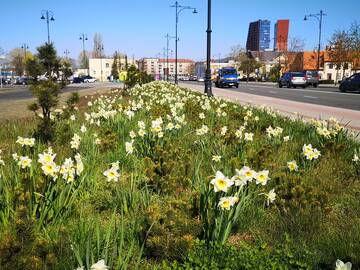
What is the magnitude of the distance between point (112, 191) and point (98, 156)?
90cm

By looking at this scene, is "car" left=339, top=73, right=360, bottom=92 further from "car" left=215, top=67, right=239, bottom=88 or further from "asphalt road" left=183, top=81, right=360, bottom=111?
"car" left=215, top=67, right=239, bottom=88

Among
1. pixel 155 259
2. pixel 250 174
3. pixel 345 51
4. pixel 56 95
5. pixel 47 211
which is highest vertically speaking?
pixel 345 51

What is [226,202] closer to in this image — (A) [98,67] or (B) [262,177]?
(B) [262,177]

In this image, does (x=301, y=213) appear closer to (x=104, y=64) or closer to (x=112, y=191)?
(x=112, y=191)

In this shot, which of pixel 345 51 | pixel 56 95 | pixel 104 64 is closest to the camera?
pixel 56 95

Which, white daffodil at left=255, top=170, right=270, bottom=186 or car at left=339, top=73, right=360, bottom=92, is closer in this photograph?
white daffodil at left=255, top=170, right=270, bottom=186

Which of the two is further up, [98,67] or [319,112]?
[98,67]

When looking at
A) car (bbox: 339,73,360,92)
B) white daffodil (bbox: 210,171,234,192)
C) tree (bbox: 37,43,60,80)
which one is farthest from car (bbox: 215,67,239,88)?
white daffodil (bbox: 210,171,234,192)

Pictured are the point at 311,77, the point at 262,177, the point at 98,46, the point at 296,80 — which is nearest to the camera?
the point at 262,177

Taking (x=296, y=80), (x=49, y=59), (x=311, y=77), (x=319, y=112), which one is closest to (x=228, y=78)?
(x=296, y=80)

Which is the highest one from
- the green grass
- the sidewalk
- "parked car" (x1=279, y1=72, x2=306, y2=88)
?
"parked car" (x1=279, y1=72, x2=306, y2=88)

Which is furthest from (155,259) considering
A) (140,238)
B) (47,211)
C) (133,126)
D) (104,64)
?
(104,64)

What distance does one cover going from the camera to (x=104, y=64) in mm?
137625

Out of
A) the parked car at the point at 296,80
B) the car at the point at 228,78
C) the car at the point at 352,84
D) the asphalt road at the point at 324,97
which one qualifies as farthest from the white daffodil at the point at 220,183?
the car at the point at 228,78
